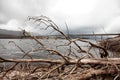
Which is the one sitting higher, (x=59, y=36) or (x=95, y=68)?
(x=59, y=36)

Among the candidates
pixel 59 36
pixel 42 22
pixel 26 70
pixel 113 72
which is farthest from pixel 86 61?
pixel 26 70

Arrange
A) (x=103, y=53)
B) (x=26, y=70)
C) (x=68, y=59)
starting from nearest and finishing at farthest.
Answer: (x=68, y=59) → (x=103, y=53) → (x=26, y=70)

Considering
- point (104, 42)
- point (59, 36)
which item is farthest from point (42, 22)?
point (104, 42)

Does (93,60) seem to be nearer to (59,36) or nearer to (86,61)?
(86,61)

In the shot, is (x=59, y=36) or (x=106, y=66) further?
A: (x=59, y=36)

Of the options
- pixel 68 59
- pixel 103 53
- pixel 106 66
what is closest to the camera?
pixel 106 66

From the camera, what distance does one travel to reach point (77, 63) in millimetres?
6488

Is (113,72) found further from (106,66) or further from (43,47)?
(43,47)

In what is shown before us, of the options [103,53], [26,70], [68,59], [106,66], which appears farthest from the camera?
[26,70]

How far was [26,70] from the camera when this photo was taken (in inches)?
321

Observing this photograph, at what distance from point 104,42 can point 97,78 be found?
77.3 inches

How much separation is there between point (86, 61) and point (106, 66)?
23.2 inches

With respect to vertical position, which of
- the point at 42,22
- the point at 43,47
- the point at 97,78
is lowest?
the point at 97,78

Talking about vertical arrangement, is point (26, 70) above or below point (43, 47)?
below
